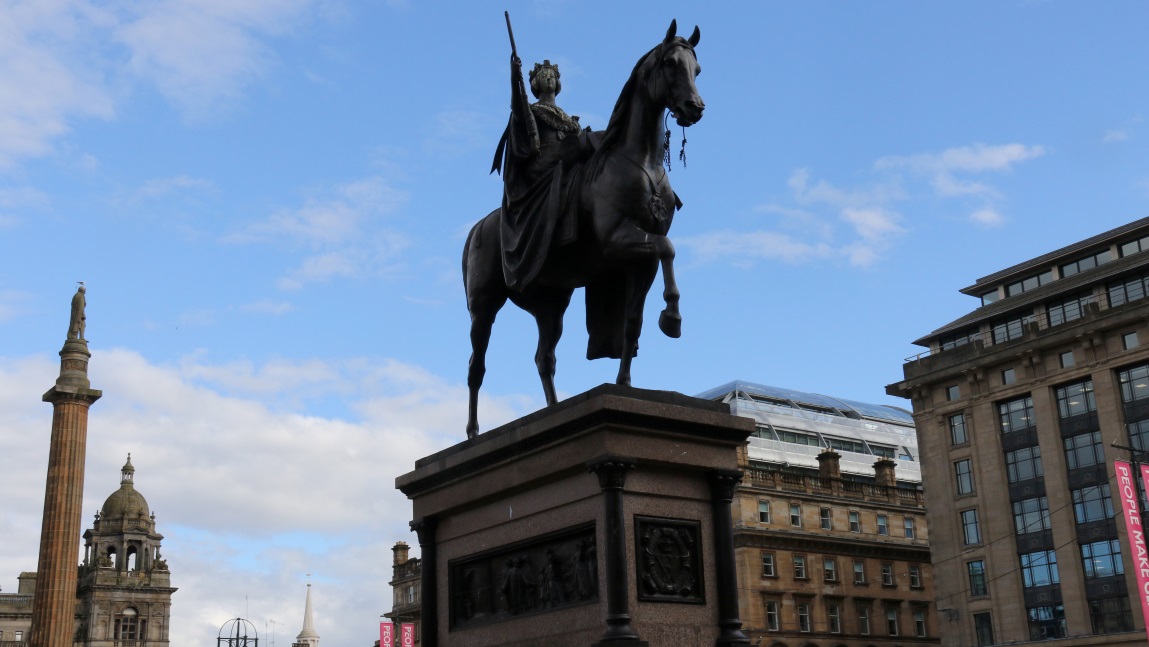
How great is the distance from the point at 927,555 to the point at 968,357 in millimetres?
20253

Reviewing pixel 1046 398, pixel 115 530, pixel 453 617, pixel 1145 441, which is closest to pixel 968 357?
pixel 1046 398

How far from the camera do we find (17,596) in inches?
5364

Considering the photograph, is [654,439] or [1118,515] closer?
[654,439]

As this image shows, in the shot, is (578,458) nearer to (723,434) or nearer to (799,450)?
(723,434)

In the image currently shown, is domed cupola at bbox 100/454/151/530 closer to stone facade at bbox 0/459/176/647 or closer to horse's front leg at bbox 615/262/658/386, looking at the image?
stone facade at bbox 0/459/176/647

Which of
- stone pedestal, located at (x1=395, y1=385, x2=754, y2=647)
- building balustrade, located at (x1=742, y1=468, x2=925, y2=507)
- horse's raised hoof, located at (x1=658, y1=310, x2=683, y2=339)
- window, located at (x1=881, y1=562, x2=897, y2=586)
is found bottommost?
stone pedestal, located at (x1=395, y1=385, x2=754, y2=647)

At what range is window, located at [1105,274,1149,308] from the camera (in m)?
63.4

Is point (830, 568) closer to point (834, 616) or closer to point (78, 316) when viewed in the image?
point (834, 616)

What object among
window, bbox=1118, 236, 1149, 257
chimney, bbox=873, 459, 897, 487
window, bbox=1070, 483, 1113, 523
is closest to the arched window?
chimney, bbox=873, 459, 897, 487

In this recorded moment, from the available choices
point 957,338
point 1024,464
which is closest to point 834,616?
point 1024,464

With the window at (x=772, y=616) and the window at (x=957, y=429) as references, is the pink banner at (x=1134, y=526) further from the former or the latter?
the window at (x=772, y=616)

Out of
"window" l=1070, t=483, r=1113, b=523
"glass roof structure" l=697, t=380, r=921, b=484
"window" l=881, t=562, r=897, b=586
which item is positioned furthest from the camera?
"glass roof structure" l=697, t=380, r=921, b=484

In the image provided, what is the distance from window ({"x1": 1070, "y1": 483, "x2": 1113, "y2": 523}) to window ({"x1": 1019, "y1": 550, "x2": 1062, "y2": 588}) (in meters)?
2.70

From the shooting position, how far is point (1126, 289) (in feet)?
210
